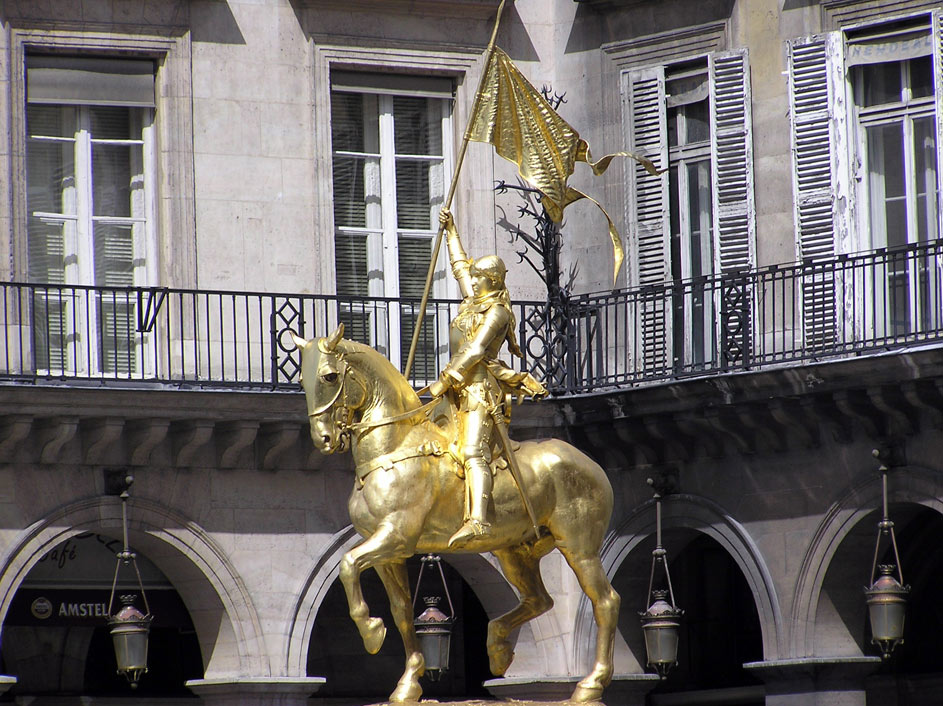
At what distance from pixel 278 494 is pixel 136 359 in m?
1.60

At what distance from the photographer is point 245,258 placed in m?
23.0

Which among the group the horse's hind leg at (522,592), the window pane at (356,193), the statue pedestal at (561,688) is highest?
the window pane at (356,193)

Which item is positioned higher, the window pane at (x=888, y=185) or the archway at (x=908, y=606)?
the window pane at (x=888, y=185)

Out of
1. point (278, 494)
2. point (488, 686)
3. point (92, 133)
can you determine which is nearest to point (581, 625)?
point (488, 686)

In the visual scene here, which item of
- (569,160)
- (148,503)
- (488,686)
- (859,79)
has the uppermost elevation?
(859,79)

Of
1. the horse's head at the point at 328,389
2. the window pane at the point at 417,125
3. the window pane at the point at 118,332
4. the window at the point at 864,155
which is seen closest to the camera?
the horse's head at the point at 328,389

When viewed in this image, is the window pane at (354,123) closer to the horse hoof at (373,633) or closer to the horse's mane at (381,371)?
the horse's mane at (381,371)

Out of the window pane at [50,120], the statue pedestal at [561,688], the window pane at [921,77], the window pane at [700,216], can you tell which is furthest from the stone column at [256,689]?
the window pane at [921,77]

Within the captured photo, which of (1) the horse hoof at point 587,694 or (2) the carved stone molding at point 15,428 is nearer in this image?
(1) the horse hoof at point 587,694

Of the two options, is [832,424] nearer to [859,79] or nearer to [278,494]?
[859,79]

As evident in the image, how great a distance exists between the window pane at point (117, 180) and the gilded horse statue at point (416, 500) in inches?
309

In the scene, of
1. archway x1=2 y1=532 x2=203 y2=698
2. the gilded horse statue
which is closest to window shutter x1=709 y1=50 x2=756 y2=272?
archway x1=2 y1=532 x2=203 y2=698

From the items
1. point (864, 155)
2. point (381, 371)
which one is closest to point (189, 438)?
point (864, 155)

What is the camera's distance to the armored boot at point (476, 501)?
15359 mm
